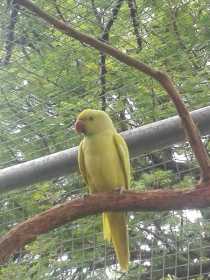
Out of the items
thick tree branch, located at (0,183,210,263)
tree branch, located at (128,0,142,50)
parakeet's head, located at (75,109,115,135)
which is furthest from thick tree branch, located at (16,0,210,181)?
tree branch, located at (128,0,142,50)

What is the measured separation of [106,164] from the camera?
4.30ft

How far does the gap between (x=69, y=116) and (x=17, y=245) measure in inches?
44.3

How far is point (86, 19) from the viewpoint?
5.97 ft

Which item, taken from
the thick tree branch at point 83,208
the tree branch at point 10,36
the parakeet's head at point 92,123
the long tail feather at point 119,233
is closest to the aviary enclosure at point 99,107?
the tree branch at point 10,36

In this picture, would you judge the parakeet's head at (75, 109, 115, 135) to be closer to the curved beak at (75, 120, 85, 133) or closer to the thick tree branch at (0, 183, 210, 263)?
the curved beak at (75, 120, 85, 133)

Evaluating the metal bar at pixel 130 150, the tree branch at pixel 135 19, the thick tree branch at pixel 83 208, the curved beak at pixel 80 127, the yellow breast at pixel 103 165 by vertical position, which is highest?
the tree branch at pixel 135 19

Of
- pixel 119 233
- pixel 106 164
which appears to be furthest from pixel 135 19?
pixel 119 233

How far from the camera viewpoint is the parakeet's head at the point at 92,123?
1379mm

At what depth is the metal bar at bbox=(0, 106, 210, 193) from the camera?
4.23 feet

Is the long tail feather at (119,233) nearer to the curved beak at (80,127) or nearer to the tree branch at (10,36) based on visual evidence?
the curved beak at (80,127)

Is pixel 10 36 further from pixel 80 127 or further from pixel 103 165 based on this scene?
pixel 103 165

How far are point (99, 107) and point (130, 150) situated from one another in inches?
24.4

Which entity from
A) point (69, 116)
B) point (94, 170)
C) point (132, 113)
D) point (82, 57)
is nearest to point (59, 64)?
point (82, 57)

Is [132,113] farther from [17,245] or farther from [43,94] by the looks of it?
[17,245]
